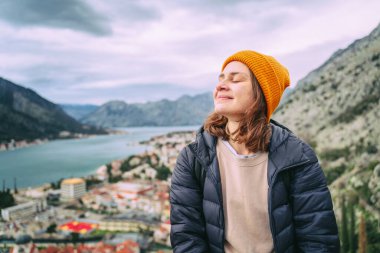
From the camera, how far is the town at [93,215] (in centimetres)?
1227

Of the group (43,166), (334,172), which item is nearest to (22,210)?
(334,172)

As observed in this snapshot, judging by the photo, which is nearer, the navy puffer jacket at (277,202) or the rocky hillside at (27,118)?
the navy puffer jacket at (277,202)

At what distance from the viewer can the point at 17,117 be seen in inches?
2028

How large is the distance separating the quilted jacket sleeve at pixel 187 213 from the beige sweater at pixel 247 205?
8cm

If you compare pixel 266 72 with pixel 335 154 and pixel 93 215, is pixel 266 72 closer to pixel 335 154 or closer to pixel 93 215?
pixel 335 154

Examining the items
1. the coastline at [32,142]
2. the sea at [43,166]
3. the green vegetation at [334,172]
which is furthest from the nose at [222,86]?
the coastline at [32,142]

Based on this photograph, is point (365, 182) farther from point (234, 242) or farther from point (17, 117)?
point (17, 117)

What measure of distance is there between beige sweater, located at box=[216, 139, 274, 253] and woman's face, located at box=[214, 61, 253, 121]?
0.13 meters

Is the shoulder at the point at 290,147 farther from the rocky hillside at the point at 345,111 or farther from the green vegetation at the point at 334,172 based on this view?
the green vegetation at the point at 334,172

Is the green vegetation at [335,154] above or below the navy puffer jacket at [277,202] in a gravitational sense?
below

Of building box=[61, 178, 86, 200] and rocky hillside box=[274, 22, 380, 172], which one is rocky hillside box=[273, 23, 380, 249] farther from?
building box=[61, 178, 86, 200]

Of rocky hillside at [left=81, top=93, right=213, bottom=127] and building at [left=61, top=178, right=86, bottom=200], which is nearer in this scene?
building at [left=61, top=178, right=86, bottom=200]

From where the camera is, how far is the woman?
0.81m

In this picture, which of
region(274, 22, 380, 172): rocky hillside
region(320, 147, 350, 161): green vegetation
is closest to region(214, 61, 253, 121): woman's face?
region(274, 22, 380, 172): rocky hillside
